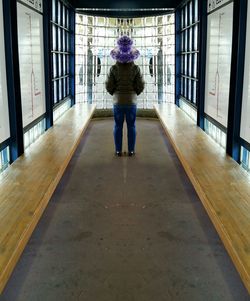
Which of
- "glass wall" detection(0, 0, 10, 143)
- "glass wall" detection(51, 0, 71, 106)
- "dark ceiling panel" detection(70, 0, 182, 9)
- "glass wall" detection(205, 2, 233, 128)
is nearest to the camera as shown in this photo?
"glass wall" detection(0, 0, 10, 143)

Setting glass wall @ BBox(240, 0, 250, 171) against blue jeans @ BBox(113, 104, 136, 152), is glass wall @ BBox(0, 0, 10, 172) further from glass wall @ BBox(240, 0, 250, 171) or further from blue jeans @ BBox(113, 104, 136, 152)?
glass wall @ BBox(240, 0, 250, 171)

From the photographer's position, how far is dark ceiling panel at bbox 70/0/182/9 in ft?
30.3

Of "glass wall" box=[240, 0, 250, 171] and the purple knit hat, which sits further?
the purple knit hat

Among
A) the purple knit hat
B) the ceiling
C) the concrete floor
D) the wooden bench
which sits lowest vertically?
the concrete floor

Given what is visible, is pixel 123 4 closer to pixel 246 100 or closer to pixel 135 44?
pixel 135 44

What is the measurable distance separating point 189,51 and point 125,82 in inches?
113

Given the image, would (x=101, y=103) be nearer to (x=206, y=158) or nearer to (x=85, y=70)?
(x=85, y=70)

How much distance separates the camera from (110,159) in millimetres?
6605

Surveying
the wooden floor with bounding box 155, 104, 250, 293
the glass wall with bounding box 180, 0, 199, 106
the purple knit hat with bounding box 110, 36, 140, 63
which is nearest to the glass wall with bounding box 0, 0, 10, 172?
the wooden floor with bounding box 155, 104, 250, 293

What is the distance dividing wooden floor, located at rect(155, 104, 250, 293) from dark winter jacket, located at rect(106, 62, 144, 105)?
2.87ft

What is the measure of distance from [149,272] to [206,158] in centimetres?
220

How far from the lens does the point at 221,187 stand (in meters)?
3.86

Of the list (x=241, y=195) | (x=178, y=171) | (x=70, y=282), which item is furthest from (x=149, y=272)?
(x=178, y=171)

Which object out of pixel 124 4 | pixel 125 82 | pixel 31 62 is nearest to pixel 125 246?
pixel 125 82
